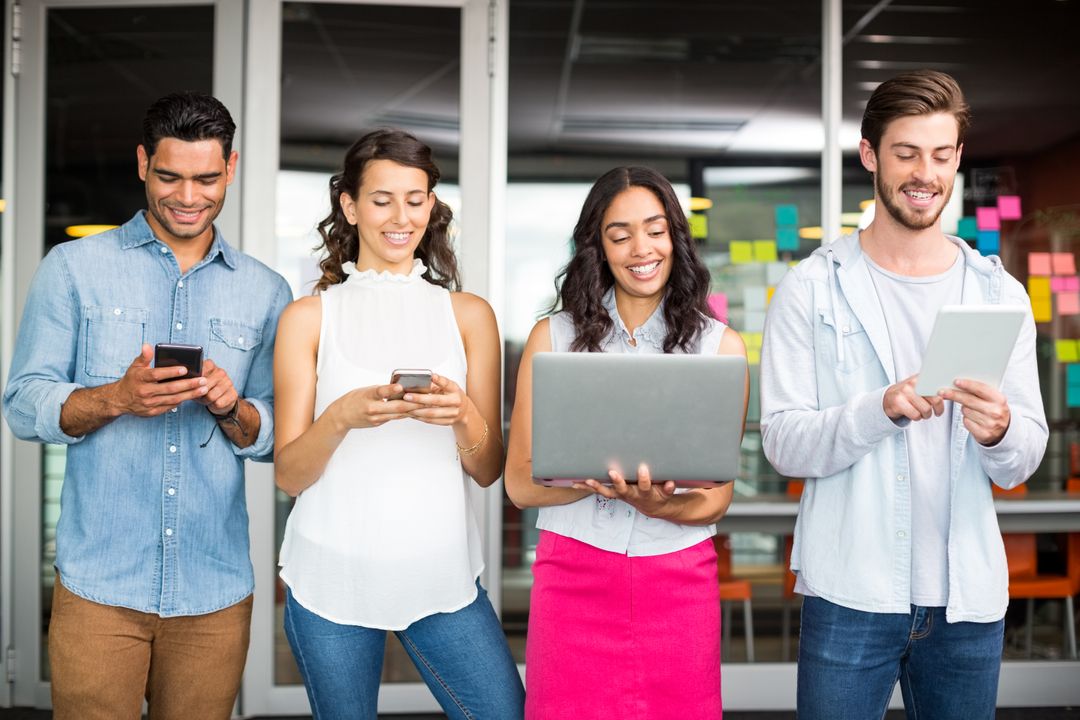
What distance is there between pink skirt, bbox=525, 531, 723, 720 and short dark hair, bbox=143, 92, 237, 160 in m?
1.15

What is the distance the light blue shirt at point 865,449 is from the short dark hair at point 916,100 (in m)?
0.27

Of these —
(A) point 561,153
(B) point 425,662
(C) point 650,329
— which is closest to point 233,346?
(B) point 425,662

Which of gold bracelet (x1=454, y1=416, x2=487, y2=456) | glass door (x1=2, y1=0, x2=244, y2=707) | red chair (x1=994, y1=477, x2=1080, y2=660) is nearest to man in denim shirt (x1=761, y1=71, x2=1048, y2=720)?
gold bracelet (x1=454, y1=416, x2=487, y2=456)

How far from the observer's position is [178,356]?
5.85 ft

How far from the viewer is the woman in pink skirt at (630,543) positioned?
183 cm

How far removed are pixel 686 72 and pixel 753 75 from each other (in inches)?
11.1

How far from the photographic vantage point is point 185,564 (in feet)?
6.51

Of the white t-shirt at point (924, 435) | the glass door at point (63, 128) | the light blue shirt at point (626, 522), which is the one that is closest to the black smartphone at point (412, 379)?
the light blue shirt at point (626, 522)

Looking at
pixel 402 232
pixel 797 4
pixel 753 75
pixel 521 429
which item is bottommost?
pixel 521 429

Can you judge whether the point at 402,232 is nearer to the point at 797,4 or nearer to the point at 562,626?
the point at 562,626

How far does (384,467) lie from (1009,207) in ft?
10.4

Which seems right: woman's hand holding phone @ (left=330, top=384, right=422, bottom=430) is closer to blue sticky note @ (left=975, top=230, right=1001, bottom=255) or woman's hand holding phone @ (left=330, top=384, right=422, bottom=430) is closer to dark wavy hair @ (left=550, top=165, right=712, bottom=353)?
dark wavy hair @ (left=550, top=165, right=712, bottom=353)

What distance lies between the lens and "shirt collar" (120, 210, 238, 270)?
6.73ft

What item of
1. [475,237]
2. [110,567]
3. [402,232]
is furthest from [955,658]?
[475,237]
